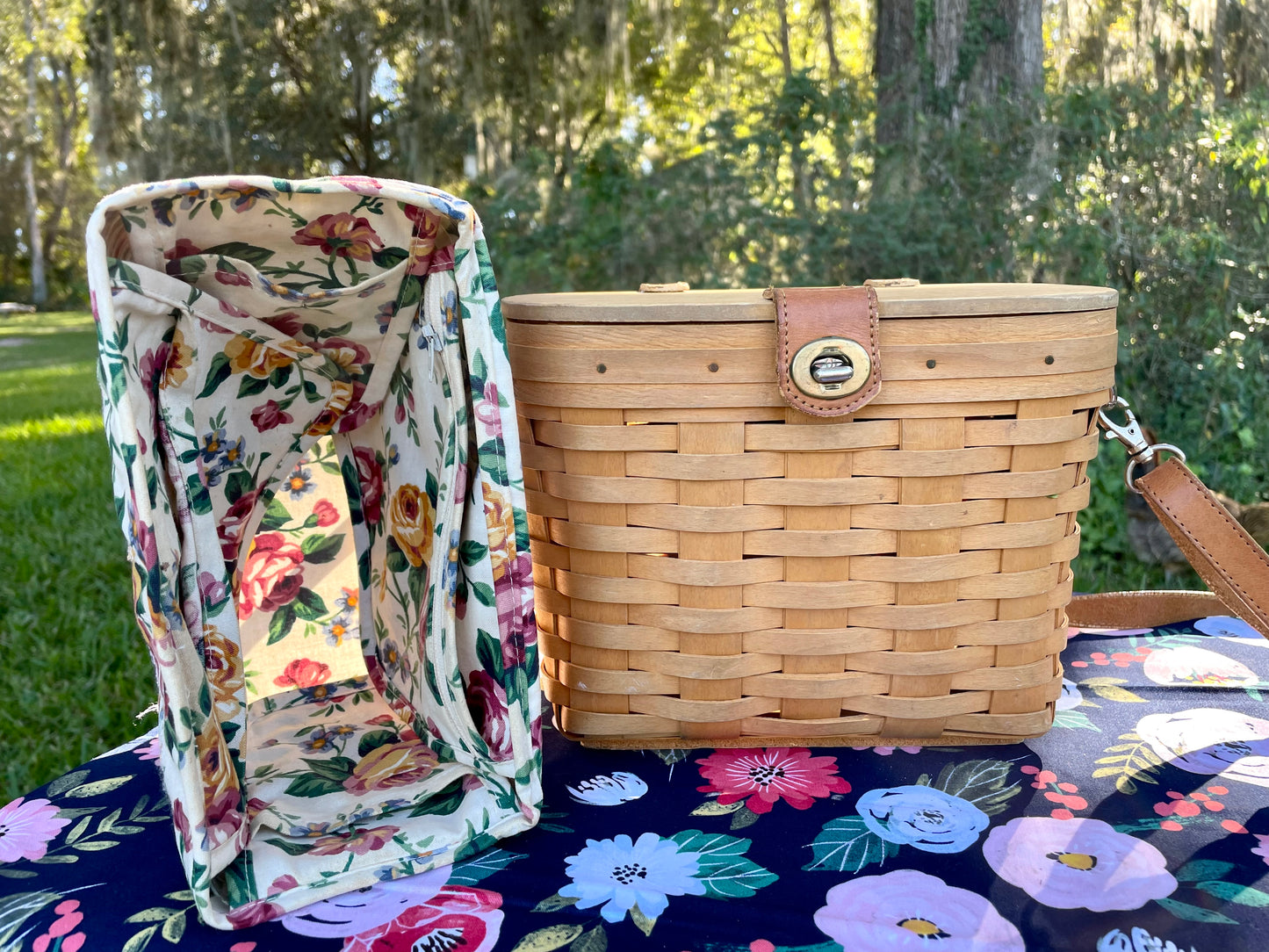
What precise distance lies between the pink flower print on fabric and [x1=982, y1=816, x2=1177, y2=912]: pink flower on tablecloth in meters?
0.05

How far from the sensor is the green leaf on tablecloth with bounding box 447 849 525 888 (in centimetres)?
76

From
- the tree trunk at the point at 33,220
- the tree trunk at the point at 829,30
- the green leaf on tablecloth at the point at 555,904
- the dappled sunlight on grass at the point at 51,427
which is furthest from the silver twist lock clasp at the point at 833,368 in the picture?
the tree trunk at the point at 33,220

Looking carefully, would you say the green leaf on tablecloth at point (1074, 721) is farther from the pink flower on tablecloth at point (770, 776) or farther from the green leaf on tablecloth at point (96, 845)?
the green leaf on tablecloth at point (96, 845)

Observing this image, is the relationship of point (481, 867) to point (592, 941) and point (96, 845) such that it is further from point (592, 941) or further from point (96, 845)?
point (96, 845)

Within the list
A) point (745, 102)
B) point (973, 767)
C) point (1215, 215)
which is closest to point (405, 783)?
point (973, 767)

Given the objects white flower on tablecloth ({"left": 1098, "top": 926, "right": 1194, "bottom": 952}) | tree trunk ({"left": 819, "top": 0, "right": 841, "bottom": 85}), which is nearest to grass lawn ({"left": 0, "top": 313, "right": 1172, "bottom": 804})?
white flower on tablecloth ({"left": 1098, "top": 926, "right": 1194, "bottom": 952})

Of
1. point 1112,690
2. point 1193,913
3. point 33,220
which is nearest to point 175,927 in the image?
point 1193,913

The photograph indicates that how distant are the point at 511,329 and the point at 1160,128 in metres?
1.92

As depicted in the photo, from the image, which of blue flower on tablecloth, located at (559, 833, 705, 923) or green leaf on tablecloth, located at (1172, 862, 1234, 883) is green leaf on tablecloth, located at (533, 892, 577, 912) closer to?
blue flower on tablecloth, located at (559, 833, 705, 923)

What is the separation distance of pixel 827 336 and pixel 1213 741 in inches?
23.6

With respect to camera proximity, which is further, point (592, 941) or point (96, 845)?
point (96, 845)

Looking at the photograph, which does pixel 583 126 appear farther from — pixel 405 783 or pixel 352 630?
pixel 405 783

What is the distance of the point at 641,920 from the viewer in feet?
2.32

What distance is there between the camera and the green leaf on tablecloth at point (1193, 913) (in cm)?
68
